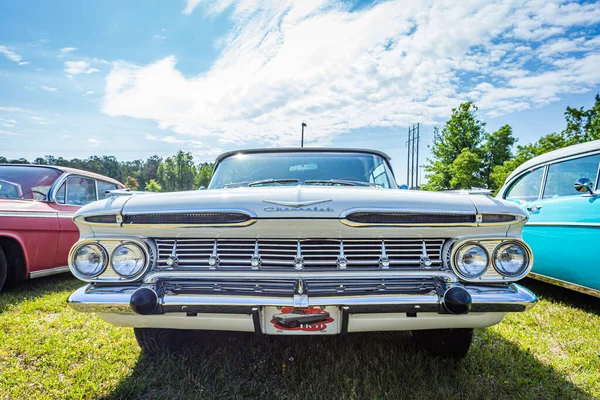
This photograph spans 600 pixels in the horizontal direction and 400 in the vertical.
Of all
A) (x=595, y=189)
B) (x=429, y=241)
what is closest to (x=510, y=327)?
(x=595, y=189)

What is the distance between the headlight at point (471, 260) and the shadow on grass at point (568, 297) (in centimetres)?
236

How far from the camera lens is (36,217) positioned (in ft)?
13.0

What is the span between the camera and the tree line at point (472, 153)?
914 inches

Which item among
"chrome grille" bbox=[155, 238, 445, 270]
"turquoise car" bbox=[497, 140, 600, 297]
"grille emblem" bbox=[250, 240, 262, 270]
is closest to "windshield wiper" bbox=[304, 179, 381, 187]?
"chrome grille" bbox=[155, 238, 445, 270]

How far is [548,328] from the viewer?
296cm

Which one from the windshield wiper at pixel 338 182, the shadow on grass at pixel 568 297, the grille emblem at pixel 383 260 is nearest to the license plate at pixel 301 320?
the grille emblem at pixel 383 260

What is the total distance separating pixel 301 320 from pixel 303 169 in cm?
153

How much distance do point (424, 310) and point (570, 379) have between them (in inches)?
50.6

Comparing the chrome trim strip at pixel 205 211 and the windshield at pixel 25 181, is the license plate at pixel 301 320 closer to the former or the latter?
the chrome trim strip at pixel 205 211

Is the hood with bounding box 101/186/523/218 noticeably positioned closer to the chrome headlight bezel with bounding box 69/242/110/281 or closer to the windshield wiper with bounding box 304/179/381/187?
the chrome headlight bezel with bounding box 69/242/110/281

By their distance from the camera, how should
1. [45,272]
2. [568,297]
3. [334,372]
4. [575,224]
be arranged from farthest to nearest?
[45,272]
[568,297]
[575,224]
[334,372]

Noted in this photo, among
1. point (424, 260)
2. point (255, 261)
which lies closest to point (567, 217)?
point (424, 260)

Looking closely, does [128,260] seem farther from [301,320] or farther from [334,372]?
[334,372]

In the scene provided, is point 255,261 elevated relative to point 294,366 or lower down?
A: elevated
